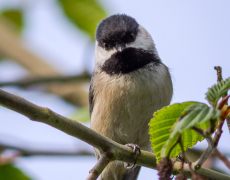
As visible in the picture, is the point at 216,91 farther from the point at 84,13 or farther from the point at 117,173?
the point at 84,13

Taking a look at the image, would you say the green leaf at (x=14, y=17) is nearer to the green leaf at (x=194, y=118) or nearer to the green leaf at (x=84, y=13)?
the green leaf at (x=84, y=13)

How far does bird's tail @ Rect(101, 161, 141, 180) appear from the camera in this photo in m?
3.93

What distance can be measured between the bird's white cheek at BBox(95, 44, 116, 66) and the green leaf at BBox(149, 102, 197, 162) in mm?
1839

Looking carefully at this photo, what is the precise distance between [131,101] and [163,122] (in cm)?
171

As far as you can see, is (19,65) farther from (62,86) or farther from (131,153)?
(131,153)

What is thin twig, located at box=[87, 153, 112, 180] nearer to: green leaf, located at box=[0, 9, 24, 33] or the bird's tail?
the bird's tail

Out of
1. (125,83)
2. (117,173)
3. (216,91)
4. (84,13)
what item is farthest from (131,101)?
(216,91)

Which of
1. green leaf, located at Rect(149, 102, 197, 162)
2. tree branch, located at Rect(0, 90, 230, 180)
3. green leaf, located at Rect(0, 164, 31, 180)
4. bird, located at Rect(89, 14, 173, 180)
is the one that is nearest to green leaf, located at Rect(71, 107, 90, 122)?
bird, located at Rect(89, 14, 173, 180)

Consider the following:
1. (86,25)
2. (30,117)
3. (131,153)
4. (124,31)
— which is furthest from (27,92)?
(30,117)

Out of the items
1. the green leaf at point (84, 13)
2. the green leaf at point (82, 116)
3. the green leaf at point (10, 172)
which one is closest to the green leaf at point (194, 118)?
the green leaf at point (10, 172)

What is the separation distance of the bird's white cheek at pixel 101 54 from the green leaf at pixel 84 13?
252 mm

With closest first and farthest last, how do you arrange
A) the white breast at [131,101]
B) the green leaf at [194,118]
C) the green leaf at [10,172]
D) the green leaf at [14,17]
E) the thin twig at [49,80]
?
the green leaf at [194,118]
the green leaf at [10,172]
the white breast at [131,101]
the thin twig at [49,80]
the green leaf at [14,17]

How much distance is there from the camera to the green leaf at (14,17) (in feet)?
15.5

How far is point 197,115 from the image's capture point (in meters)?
1.48
